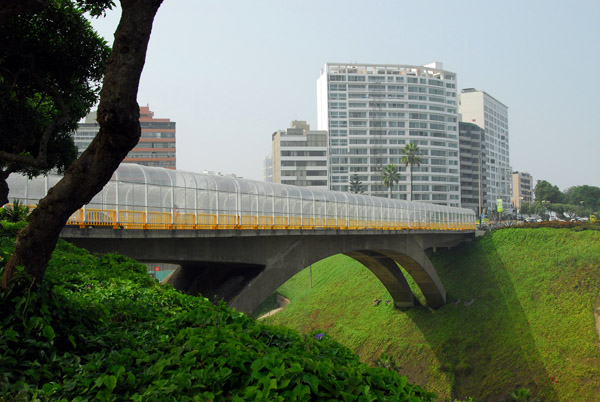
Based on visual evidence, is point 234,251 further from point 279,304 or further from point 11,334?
point 279,304

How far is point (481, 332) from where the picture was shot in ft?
155

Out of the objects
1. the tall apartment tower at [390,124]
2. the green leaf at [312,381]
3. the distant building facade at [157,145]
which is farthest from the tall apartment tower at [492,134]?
the green leaf at [312,381]

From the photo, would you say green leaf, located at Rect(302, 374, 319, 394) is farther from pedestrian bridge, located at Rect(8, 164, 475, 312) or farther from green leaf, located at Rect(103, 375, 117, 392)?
pedestrian bridge, located at Rect(8, 164, 475, 312)

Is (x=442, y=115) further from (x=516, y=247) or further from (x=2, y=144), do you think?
(x=2, y=144)

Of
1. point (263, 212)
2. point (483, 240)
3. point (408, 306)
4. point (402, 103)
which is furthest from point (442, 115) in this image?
point (263, 212)

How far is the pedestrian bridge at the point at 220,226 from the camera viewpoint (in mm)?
19984

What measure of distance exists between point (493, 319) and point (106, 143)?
46.0 metres

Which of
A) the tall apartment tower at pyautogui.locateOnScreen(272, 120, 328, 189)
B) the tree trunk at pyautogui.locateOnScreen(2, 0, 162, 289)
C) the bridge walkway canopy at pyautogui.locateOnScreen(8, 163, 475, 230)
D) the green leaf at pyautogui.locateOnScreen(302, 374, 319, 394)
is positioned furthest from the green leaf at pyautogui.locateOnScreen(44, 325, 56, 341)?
the tall apartment tower at pyautogui.locateOnScreen(272, 120, 328, 189)

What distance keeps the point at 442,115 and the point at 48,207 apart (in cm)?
14267

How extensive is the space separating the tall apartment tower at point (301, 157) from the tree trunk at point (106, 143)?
11475 centimetres

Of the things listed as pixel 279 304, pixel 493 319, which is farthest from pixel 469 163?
pixel 493 319

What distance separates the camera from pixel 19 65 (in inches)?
591

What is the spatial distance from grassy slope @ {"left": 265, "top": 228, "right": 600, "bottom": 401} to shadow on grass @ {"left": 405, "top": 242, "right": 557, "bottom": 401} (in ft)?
0.27

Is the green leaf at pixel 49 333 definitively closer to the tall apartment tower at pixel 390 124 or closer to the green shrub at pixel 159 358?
the green shrub at pixel 159 358
